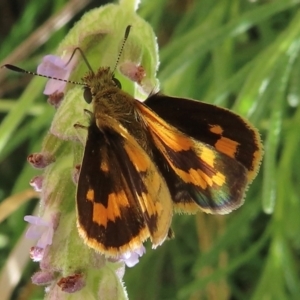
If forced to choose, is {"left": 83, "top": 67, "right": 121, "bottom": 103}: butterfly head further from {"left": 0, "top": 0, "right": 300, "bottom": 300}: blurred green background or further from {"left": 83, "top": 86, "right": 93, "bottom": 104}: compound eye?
{"left": 0, "top": 0, "right": 300, "bottom": 300}: blurred green background

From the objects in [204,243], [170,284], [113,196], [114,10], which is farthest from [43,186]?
[170,284]

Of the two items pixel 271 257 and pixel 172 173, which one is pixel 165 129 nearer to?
pixel 172 173

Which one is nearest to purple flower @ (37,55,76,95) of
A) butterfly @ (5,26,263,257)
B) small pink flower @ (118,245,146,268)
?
butterfly @ (5,26,263,257)

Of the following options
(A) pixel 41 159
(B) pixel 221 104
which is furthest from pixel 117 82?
(B) pixel 221 104

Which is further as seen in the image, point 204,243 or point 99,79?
point 204,243

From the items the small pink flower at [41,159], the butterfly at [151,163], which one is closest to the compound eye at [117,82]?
the butterfly at [151,163]

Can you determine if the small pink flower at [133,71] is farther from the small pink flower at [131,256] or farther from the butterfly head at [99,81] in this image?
the small pink flower at [131,256]

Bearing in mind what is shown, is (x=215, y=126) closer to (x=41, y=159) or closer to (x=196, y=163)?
(x=196, y=163)
